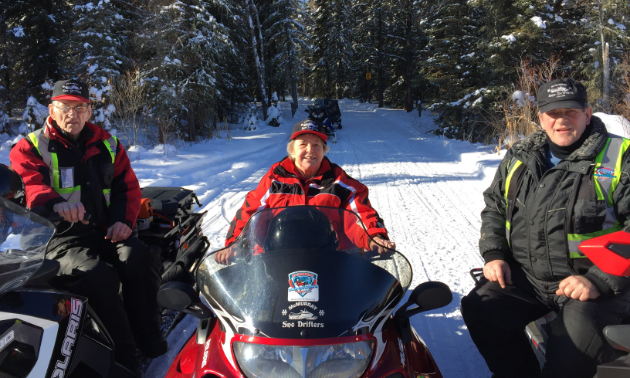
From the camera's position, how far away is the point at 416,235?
4.93 meters

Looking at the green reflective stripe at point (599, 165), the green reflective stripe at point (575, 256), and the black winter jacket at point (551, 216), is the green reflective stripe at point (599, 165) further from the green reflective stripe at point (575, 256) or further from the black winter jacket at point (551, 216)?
the green reflective stripe at point (575, 256)

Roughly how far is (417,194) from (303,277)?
18.6 ft

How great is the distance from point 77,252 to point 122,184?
63cm

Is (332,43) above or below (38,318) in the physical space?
above

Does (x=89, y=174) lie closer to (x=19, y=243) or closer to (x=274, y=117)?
(x=19, y=243)

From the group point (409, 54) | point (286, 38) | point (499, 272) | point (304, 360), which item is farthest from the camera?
point (409, 54)

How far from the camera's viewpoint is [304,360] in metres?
1.35

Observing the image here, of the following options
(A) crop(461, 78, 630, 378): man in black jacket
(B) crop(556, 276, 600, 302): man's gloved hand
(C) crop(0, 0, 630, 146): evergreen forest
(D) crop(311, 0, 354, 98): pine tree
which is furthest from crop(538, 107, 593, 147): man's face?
(D) crop(311, 0, 354, 98): pine tree

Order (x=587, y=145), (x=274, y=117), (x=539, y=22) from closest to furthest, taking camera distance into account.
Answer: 1. (x=587, y=145)
2. (x=539, y=22)
3. (x=274, y=117)

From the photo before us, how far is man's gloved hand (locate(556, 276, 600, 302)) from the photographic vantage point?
1851 mm

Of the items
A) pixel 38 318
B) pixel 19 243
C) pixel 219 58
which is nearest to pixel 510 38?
pixel 219 58

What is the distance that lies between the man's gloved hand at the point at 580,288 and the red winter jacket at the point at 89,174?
2715mm

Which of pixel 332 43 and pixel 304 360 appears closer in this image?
pixel 304 360

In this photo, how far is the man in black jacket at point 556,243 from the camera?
1.84 meters
